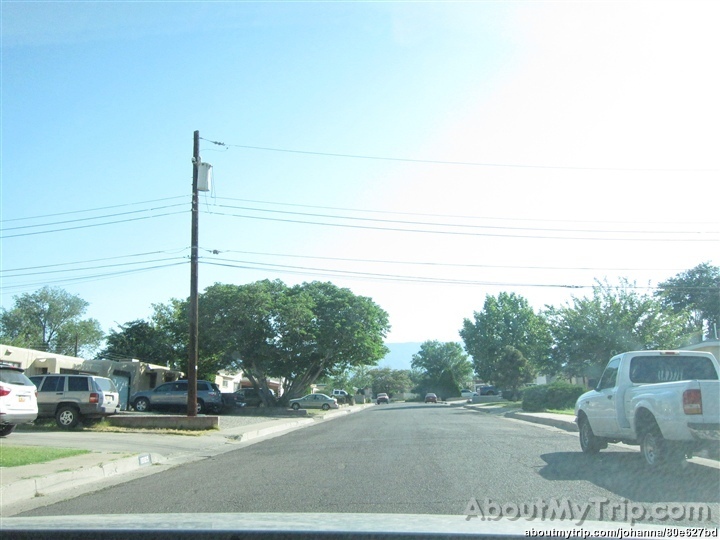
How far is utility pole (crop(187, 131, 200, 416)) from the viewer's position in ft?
73.2

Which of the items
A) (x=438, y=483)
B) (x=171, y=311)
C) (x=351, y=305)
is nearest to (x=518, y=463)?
(x=438, y=483)

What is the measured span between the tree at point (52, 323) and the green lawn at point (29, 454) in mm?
64759

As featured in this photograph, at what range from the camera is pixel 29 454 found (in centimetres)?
1261

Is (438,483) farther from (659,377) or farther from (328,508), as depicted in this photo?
(659,377)

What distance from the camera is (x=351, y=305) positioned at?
39062 millimetres

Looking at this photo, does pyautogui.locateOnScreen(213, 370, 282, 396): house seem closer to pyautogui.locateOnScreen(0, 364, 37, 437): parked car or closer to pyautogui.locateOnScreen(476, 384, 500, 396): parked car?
pyautogui.locateOnScreen(476, 384, 500, 396): parked car

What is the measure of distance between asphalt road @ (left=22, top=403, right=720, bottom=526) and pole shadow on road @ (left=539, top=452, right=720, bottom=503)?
1 cm

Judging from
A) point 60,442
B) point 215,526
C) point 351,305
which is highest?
point 351,305

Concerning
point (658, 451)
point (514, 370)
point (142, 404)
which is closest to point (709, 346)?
point (658, 451)

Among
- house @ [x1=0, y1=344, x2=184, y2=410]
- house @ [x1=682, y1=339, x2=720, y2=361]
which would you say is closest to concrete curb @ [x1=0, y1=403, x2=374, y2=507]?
house @ [x1=0, y1=344, x2=184, y2=410]

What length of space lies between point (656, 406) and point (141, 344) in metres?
48.7

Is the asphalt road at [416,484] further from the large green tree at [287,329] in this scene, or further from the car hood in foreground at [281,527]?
the large green tree at [287,329]

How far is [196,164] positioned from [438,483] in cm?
1742

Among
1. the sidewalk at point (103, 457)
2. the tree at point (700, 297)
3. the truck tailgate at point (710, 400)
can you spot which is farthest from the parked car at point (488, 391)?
the truck tailgate at point (710, 400)
